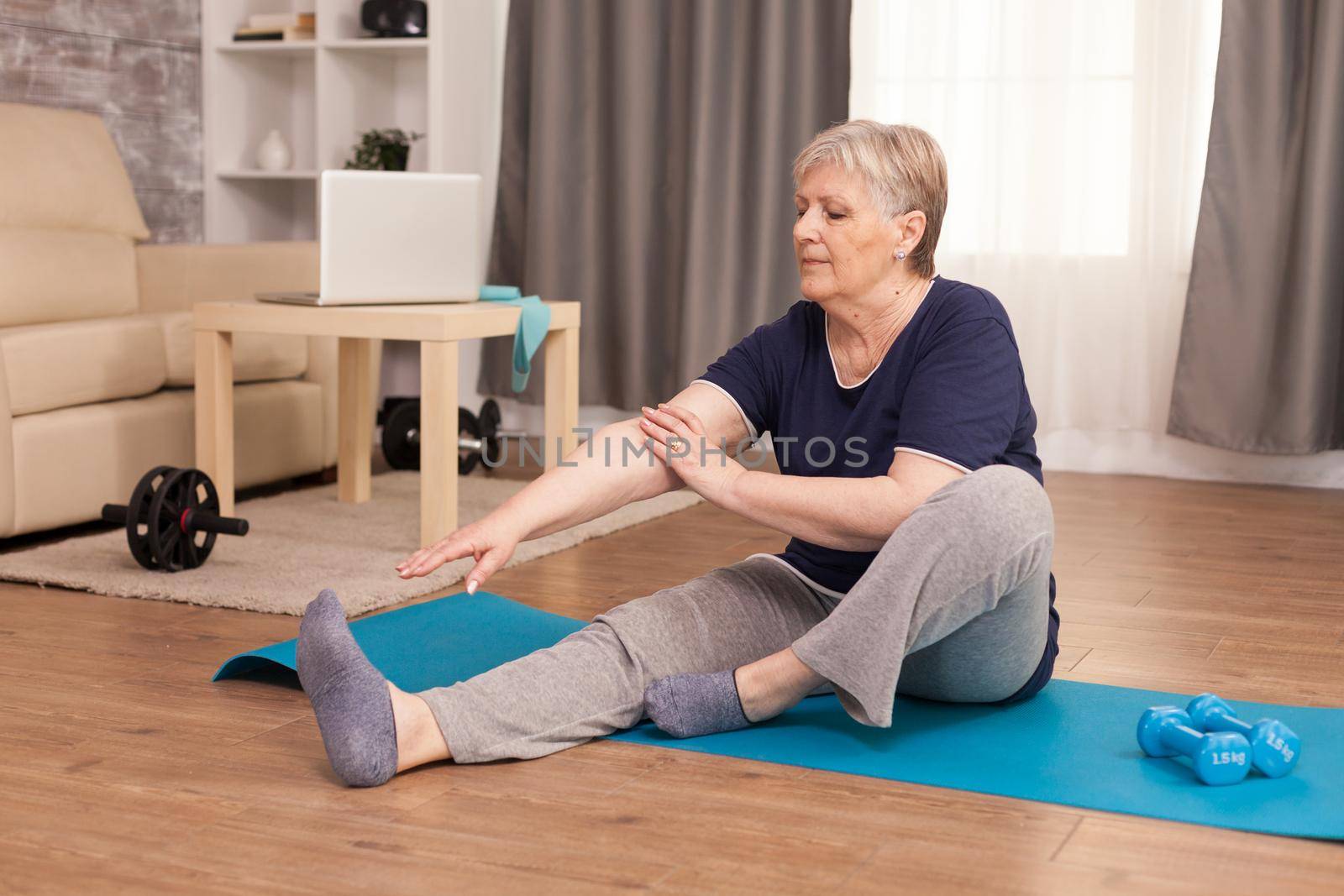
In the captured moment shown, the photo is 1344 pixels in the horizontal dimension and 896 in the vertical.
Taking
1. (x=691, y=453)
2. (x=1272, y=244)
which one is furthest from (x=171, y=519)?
(x=1272, y=244)

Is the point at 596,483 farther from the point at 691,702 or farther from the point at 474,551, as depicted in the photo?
the point at 691,702

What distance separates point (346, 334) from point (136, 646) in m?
0.82

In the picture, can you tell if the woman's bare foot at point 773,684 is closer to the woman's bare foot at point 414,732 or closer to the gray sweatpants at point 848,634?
the gray sweatpants at point 848,634

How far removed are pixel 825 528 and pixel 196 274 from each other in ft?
8.12

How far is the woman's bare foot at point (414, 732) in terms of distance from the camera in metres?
1.60

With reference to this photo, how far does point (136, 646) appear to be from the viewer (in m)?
2.22

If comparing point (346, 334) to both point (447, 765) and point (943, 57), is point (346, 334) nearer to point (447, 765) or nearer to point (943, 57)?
point (447, 765)

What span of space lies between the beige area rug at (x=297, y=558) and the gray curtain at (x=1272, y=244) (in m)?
1.53

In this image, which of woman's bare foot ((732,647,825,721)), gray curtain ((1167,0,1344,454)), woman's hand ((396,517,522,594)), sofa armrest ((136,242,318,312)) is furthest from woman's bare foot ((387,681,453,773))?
gray curtain ((1167,0,1344,454))

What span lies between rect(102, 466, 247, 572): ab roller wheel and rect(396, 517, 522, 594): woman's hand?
1058 millimetres

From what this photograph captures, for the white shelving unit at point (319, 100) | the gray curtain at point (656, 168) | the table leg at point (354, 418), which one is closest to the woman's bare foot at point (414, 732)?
the table leg at point (354, 418)

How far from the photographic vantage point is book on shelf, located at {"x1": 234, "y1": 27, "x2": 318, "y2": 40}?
4.60m

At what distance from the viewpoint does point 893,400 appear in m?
1.78

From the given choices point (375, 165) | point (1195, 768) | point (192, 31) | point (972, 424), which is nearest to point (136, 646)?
point (972, 424)
